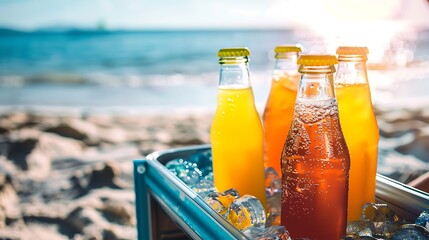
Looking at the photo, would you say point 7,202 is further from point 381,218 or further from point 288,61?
point 381,218

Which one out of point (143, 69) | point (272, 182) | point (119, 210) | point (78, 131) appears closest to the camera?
point (272, 182)

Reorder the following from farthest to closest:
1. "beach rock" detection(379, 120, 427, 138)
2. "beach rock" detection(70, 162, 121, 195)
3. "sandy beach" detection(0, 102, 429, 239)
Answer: "beach rock" detection(379, 120, 427, 138) < "beach rock" detection(70, 162, 121, 195) < "sandy beach" detection(0, 102, 429, 239)

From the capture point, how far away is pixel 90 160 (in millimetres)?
3285

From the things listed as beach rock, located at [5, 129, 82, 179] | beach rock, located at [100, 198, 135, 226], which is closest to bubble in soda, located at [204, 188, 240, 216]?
beach rock, located at [100, 198, 135, 226]

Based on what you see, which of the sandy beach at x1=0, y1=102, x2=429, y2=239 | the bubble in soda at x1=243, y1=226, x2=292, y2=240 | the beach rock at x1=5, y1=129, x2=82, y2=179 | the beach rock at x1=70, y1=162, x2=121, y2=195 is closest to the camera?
the bubble in soda at x1=243, y1=226, x2=292, y2=240

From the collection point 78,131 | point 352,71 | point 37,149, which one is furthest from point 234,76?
point 78,131

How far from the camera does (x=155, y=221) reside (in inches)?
52.6

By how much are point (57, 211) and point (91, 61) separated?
8.81 m

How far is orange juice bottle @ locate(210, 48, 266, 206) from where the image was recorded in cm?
107

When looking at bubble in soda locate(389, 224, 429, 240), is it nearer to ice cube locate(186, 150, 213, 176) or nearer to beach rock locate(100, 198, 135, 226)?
ice cube locate(186, 150, 213, 176)

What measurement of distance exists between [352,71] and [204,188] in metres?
0.41

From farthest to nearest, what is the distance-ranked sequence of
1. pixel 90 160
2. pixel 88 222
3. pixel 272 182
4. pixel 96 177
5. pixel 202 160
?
1. pixel 90 160
2. pixel 96 177
3. pixel 88 222
4. pixel 202 160
5. pixel 272 182

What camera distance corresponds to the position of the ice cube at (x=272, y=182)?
1.12 metres

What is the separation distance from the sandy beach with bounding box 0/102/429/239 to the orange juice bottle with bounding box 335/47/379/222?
1412 millimetres
